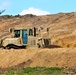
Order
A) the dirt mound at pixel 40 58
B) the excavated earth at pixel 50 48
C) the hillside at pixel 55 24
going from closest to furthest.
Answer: the dirt mound at pixel 40 58 → the excavated earth at pixel 50 48 → the hillside at pixel 55 24

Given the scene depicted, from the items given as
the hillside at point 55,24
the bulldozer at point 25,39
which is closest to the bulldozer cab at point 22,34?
the bulldozer at point 25,39

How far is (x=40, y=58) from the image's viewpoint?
3095 cm

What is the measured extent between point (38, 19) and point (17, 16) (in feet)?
30.9

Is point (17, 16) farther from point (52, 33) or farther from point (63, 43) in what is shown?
point (63, 43)

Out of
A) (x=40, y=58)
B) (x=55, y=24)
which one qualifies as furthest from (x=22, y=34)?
(x=55, y=24)

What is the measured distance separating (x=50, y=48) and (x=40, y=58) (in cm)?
705

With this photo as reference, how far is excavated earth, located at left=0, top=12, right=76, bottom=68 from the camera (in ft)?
99.1

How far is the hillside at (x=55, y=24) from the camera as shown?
4650 centimetres

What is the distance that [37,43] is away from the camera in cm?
3675

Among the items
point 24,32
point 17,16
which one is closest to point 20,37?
point 24,32

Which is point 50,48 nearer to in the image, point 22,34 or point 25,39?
point 25,39

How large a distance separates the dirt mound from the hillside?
11.2m

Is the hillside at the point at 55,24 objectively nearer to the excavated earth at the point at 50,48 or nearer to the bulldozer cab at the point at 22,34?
the excavated earth at the point at 50,48

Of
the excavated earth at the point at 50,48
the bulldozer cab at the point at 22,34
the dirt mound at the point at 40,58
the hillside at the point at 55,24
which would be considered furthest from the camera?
the hillside at the point at 55,24
